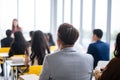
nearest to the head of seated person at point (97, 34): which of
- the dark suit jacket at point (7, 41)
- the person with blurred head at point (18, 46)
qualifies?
the person with blurred head at point (18, 46)

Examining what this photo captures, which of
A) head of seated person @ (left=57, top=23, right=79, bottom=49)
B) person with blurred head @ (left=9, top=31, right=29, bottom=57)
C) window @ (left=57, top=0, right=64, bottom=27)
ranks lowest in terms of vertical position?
person with blurred head @ (left=9, top=31, right=29, bottom=57)

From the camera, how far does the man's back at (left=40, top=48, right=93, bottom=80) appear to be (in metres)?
2.41

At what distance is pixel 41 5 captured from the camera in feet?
35.1

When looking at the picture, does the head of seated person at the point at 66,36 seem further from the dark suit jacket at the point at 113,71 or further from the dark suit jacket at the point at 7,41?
the dark suit jacket at the point at 7,41

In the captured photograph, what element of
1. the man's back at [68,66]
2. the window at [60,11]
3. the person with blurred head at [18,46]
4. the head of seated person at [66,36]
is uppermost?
the window at [60,11]

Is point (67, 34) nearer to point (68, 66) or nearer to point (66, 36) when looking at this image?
point (66, 36)

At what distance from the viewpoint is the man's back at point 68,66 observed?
95.0 inches

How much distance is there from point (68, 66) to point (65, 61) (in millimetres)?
58

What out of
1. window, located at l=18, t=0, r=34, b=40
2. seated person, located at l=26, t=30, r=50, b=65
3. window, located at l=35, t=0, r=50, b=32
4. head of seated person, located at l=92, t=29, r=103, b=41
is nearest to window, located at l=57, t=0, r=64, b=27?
window, located at l=35, t=0, r=50, b=32

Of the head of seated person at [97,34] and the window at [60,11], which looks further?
the window at [60,11]

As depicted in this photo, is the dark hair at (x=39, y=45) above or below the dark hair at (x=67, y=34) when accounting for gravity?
below

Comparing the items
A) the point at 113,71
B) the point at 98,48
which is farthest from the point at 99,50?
the point at 113,71

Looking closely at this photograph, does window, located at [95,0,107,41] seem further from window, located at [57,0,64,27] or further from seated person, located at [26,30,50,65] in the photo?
window, located at [57,0,64,27]

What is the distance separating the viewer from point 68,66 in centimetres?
251
